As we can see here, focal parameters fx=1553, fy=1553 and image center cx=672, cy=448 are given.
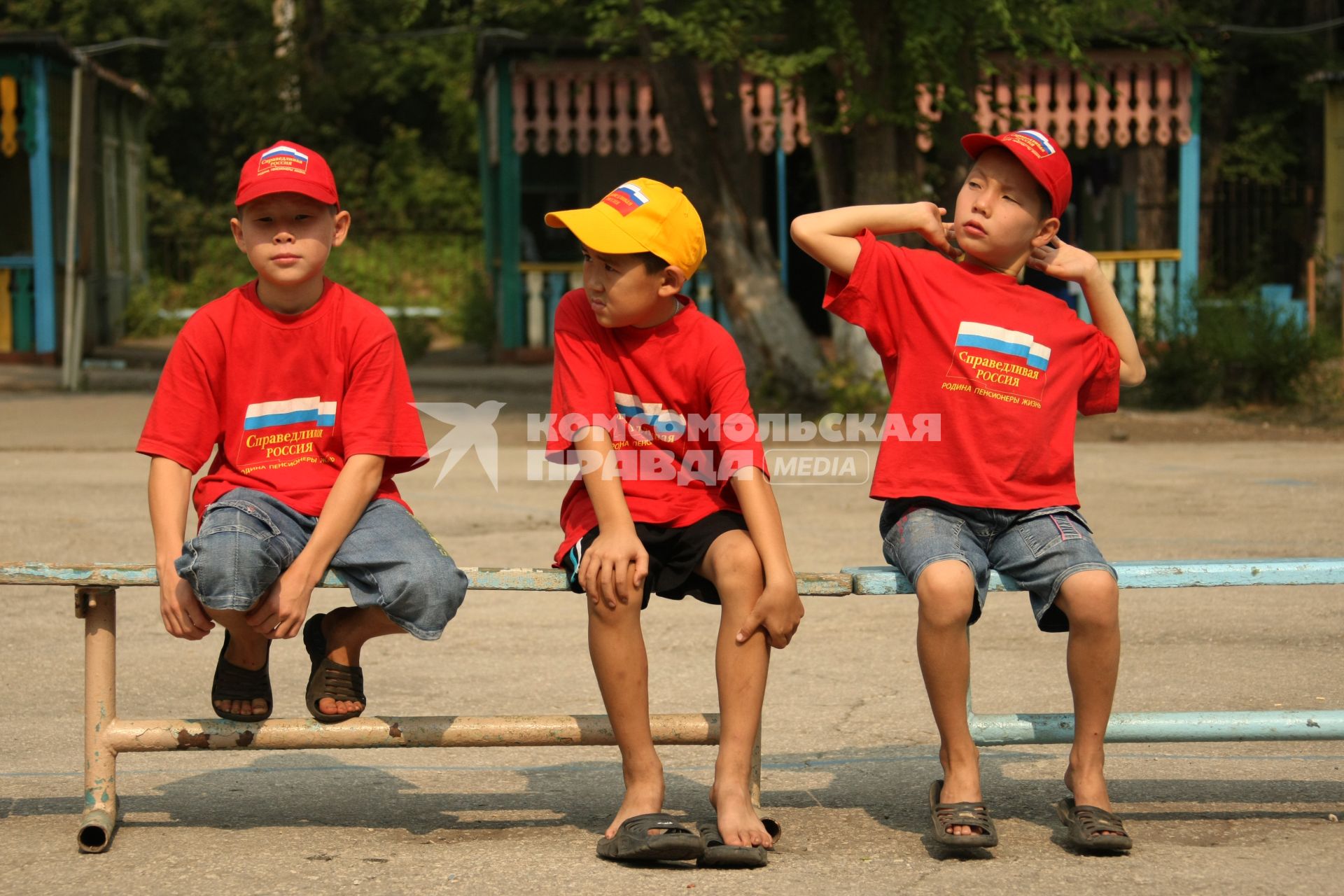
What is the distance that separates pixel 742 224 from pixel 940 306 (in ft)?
31.1

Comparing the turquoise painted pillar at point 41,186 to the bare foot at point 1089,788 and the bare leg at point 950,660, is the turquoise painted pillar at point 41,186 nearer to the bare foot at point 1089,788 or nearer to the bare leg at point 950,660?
the bare leg at point 950,660

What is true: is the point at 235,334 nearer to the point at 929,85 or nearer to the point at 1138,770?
the point at 1138,770

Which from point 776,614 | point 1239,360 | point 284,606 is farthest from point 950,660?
point 1239,360

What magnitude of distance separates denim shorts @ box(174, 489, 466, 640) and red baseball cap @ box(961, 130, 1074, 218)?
1.65m

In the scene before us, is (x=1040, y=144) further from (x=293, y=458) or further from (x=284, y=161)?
(x=293, y=458)

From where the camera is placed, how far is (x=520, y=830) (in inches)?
148

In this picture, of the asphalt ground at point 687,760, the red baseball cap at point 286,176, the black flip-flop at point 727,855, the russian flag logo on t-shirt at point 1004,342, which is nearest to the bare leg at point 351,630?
the asphalt ground at point 687,760

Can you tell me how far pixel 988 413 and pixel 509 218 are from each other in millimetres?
15117

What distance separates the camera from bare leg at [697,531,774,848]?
348cm

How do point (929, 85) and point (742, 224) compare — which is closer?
point (929, 85)

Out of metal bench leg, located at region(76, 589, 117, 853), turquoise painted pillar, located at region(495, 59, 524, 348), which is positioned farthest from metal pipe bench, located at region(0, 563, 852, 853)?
turquoise painted pillar, located at region(495, 59, 524, 348)

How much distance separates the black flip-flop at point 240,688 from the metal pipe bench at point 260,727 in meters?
0.02

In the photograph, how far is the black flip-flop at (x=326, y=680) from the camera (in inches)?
141

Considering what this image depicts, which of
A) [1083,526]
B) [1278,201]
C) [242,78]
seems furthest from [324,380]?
[242,78]
